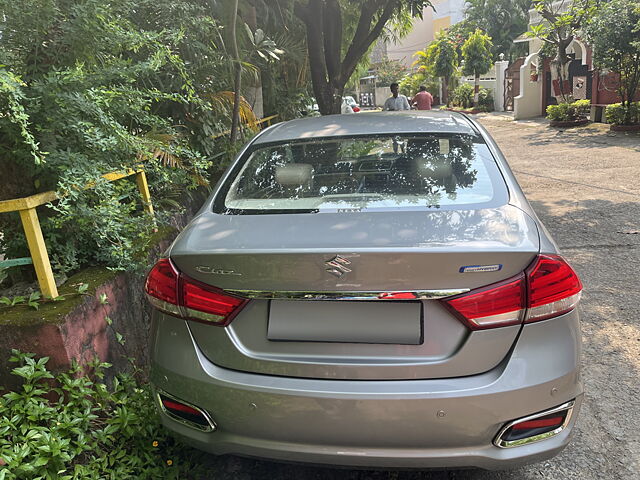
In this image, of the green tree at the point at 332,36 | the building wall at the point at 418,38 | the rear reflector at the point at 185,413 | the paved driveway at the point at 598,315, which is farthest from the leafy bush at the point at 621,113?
the building wall at the point at 418,38

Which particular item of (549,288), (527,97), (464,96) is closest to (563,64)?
(527,97)

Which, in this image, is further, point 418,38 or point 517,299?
point 418,38

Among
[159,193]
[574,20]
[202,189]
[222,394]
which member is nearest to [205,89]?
[202,189]

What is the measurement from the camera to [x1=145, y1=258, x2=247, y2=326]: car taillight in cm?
189

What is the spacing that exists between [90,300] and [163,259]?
2.44 feet

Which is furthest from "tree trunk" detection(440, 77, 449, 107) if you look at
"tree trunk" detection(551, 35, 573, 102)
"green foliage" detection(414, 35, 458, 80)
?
"tree trunk" detection(551, 35, 573, 102)

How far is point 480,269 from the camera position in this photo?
1.74m

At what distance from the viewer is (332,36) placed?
9.55 m

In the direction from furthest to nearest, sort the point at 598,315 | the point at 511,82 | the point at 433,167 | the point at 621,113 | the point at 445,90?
1. the point at 445,90
2. the point at 511,82
3. the point at 621,113
4. the point at 598,315
5. the point at 433,167

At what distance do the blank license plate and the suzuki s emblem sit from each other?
0.34ft

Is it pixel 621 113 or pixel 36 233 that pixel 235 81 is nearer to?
pixel 36 233

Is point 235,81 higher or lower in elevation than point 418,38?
lower

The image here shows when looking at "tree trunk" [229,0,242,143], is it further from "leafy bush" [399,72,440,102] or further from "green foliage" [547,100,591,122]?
"leafy bush" [399,72,440,102]

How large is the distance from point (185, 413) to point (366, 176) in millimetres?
1315
